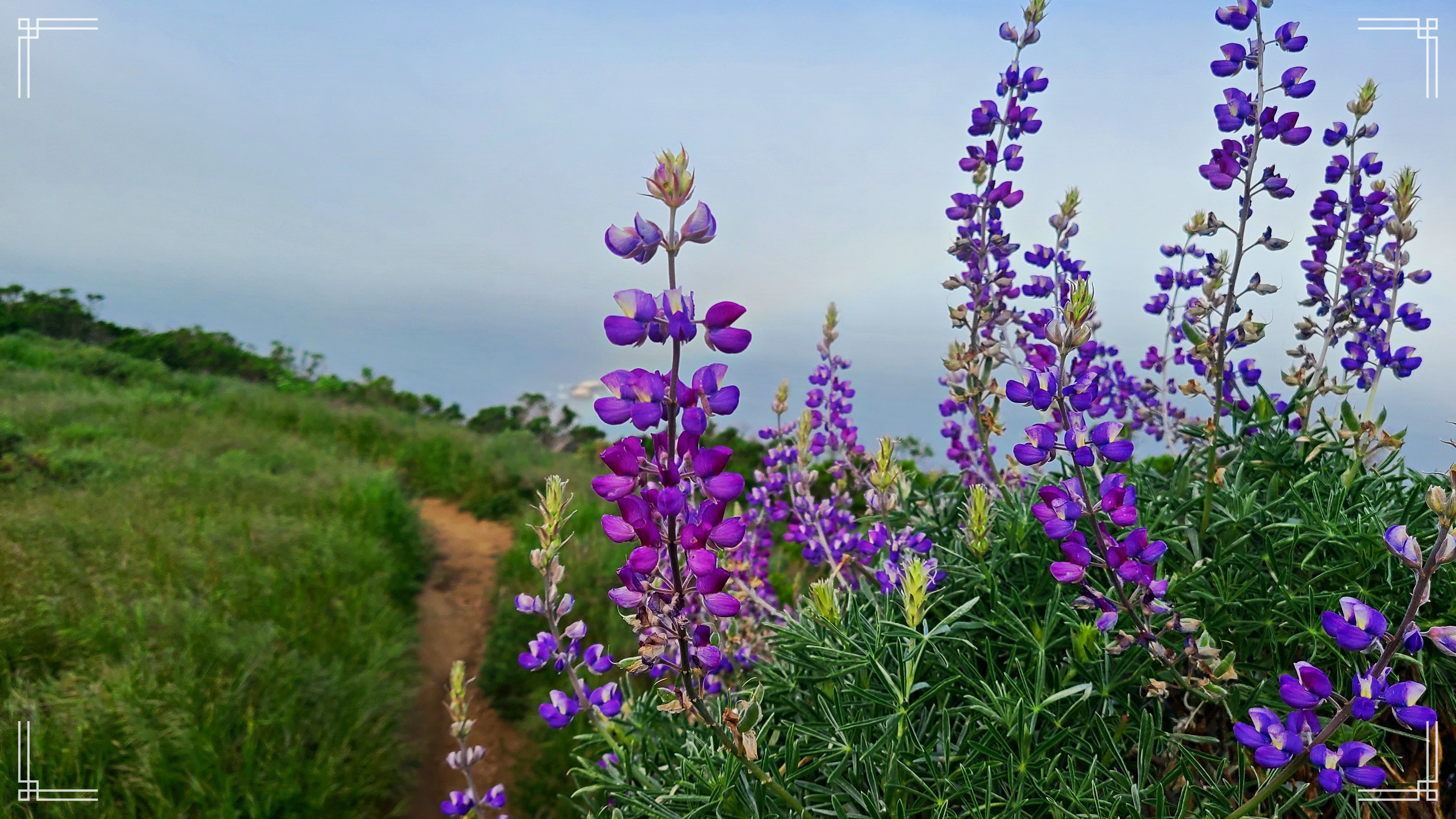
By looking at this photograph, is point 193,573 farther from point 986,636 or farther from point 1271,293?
point 1271,293

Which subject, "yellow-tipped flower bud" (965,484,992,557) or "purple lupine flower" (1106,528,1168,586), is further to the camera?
"yellow-tipped flower bud" (965,484,992,557)

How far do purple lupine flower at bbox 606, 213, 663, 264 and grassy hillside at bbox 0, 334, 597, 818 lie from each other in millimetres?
4105

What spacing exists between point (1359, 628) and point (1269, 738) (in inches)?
8.5

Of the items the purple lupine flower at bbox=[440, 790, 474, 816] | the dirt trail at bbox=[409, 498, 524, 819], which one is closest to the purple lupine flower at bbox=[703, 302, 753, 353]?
the purple lupine flower at bbox=[440, 790, 474, 816]

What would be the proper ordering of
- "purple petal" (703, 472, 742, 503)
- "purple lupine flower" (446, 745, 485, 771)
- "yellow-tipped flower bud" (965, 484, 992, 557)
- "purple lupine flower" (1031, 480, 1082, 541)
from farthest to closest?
"purple lupine flower" (446, 745, 485, 771), "yellow-tipped flower bud" (965, 484, 992, 557), "purple lupine flower" (1031, 480, 1082, 541), "purple petal" (703, 472, 742, 503)

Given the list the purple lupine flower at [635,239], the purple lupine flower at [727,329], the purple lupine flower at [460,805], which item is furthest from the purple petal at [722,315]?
the purple lupine flower at [460,805]

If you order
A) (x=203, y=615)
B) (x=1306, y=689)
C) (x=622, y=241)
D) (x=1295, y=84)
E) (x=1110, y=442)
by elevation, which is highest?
(x=1295, y=84)

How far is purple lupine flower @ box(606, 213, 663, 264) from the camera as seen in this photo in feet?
3.35

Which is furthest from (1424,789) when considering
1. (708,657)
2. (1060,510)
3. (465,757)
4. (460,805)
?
(465,757)

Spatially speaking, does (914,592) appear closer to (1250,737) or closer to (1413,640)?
(1250,737)

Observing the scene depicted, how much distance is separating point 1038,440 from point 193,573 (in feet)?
22.2

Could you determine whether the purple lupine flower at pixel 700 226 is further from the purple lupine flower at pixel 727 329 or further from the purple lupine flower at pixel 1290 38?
the purple lupine flower at pixel 1290 38

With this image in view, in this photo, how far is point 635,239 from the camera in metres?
1.04

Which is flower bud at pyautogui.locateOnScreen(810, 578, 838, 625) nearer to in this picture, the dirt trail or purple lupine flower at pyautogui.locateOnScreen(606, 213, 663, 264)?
purple lupine flower at pyautogui.locateOnScreen(606, 213, 663, 264)
